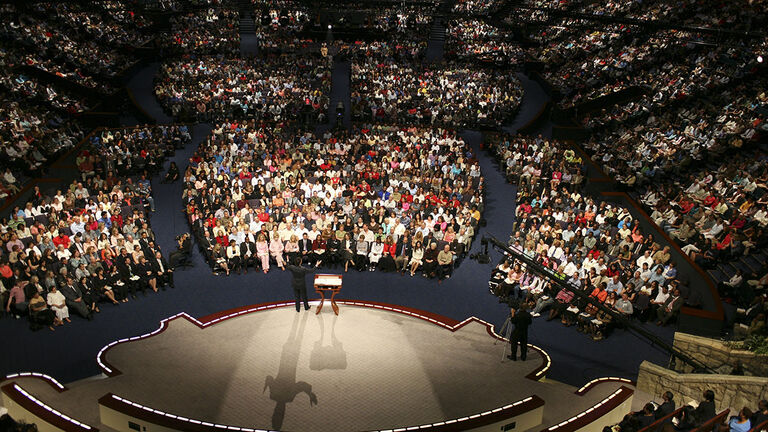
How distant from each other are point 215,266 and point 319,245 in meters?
2.29

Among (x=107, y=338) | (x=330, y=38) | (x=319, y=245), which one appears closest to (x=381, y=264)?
(x=319, y=245)

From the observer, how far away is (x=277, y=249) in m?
12.6

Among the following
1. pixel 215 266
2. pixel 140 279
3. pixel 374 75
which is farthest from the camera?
pixel 374 75

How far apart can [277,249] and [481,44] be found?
23.1 m

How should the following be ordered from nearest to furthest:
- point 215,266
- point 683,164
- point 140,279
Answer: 1. point 140,279
2. point 215,266
3. point 683,164

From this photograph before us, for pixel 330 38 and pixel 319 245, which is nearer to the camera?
pixel 319 245

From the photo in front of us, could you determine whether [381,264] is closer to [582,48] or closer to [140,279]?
[140,279]

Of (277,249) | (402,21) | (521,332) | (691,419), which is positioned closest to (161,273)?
(277,249)

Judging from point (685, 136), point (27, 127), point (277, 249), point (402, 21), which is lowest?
point (277, 249)

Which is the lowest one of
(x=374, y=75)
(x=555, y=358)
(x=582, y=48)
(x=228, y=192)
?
(x=555, y=358)

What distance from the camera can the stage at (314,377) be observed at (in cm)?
768

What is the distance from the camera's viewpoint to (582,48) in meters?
28.7

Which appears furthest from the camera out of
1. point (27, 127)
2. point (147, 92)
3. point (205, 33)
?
point (205, 33)

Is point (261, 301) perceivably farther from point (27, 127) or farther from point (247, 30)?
point (247, 30)
